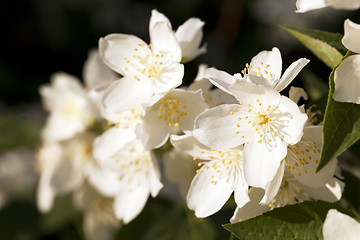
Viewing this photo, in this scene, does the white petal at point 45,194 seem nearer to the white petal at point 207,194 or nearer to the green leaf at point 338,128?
the white petal at point 207,194

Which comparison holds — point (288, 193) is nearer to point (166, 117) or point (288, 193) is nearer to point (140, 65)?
point (166, 117)

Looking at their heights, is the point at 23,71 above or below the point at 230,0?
below

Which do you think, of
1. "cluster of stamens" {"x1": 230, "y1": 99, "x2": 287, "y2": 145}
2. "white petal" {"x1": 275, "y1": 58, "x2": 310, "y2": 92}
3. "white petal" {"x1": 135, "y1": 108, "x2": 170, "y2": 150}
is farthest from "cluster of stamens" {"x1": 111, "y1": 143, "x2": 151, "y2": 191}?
"white petal" {"x1": 275, "y1": 58, "x2": 310, "y2": 92}

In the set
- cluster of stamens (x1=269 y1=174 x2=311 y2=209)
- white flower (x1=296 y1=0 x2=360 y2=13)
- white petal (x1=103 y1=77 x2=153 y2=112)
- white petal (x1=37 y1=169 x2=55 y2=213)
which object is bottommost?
white petal (x1=37 y1=169 x2=55 y2=213)

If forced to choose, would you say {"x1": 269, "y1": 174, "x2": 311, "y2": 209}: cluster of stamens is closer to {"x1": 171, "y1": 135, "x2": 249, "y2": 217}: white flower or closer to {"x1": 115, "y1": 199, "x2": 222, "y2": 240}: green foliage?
{"x1": 171, "y1": 135, "x2": 249, "y2": 217}: white flower

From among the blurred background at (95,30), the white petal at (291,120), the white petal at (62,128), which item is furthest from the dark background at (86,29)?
the white petal at (291,120)

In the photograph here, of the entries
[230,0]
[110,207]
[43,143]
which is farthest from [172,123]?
[230,0]

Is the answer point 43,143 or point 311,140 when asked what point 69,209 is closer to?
point 43,143
